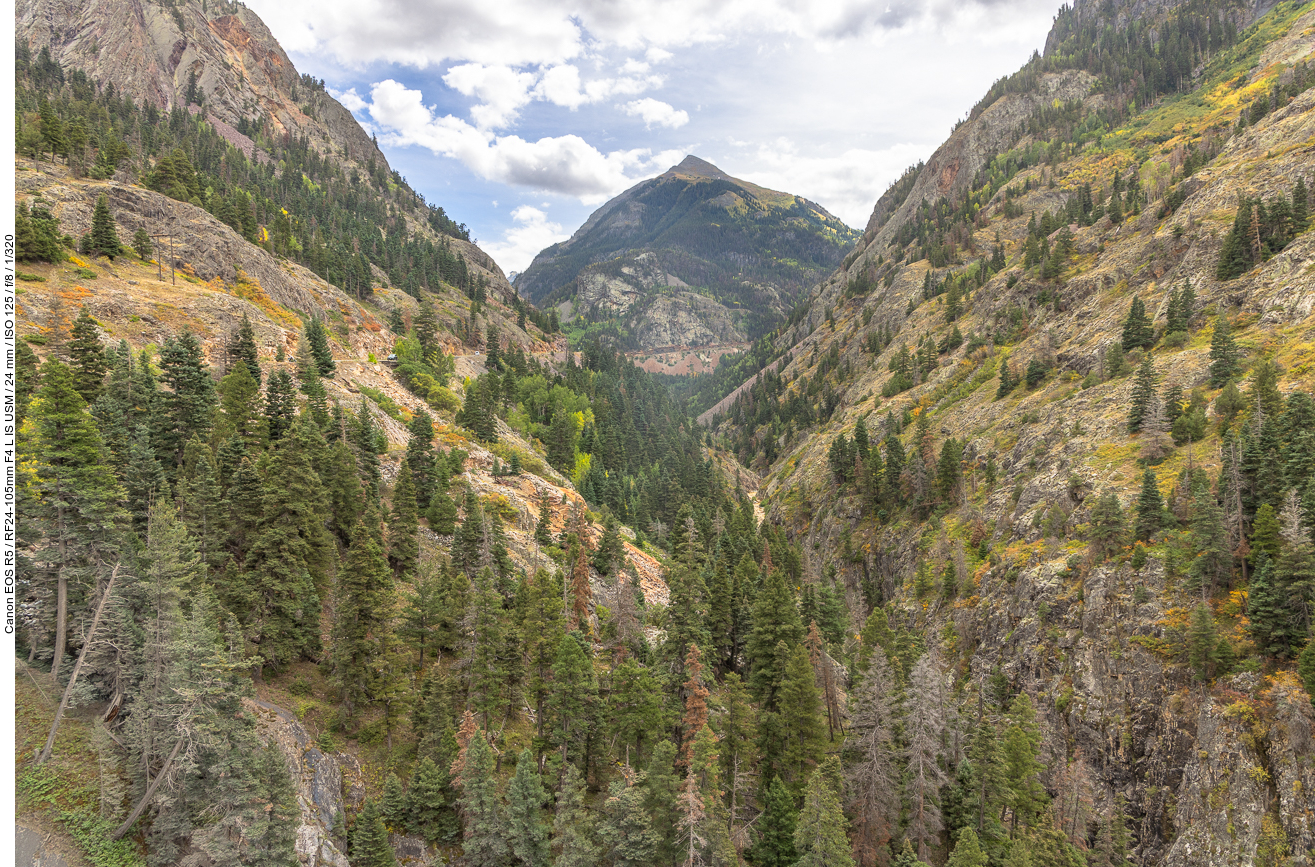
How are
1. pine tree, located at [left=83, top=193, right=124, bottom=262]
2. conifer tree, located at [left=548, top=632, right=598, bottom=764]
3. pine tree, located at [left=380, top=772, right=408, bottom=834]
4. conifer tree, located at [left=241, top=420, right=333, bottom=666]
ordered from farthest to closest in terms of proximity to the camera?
pine tree, located at [left=83, top=193, right=124, bottom=262], conifer tree, located at [left=548, top=632, right=598, bottom=764], conifer tree, located at [left=241, top=420, right=333, bottom=666], pine tree, located at [left=380, top=772, right=408, bottom=834]

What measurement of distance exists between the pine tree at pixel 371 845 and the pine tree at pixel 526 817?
262 inches

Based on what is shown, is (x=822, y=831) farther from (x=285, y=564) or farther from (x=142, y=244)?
(x=142, y=244)

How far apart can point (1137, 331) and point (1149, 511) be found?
125 feet

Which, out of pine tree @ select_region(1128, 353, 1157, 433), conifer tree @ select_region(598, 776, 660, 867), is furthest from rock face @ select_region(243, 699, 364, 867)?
pine tree @ select_region(1128, 353, 1157, 433)

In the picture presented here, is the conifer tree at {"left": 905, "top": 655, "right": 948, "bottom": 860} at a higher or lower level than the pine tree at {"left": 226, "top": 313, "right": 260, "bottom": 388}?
lower

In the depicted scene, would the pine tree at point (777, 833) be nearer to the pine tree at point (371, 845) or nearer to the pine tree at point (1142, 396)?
the pine tree at point (371, 845)

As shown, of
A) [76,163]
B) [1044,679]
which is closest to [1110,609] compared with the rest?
[1044,679]

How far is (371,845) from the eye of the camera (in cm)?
3105

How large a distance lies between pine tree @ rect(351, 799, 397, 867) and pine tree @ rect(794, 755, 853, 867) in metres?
22.8

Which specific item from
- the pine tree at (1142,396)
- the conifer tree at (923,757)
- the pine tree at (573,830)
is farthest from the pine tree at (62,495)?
the pine tree at (1142,396)

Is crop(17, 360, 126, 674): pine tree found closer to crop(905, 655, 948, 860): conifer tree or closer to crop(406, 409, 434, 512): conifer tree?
crop(406, 409, 434, 512): conifer tree

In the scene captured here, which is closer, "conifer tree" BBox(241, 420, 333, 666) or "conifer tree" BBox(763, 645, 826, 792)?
"conifer tree" BBox(241, 420, 333, 666)

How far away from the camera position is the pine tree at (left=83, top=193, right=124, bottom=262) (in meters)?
67.0

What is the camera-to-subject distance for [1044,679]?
5431 centimetres
